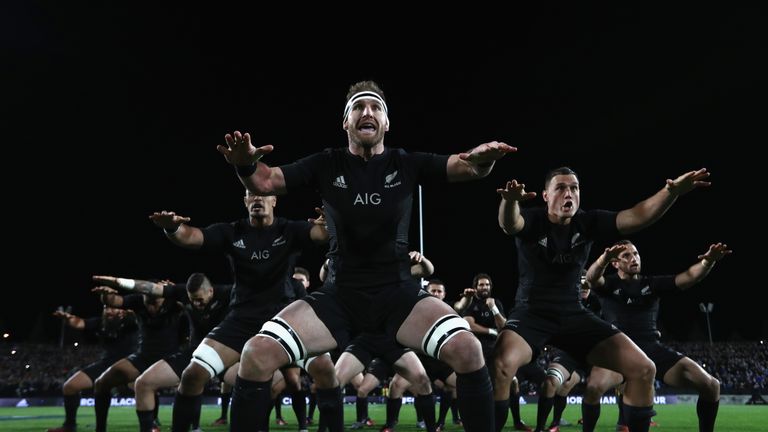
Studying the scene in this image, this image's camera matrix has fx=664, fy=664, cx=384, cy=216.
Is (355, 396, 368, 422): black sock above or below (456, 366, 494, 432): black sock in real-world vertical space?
below

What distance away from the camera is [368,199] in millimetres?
5336

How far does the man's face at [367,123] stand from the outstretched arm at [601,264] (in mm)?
4182

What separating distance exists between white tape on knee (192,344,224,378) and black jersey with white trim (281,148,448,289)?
2.93m

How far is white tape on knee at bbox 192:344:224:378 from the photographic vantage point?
767 cm

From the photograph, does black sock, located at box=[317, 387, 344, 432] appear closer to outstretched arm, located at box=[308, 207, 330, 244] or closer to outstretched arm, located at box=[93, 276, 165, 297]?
outstretched arm, located at box=[308, 207, 330, 244]

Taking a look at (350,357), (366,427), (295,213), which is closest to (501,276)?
(295,213)

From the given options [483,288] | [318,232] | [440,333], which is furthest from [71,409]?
[440,333]

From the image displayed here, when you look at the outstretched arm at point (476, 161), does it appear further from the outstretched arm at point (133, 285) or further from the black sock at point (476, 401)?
the outstretched arm at point (133, 285)

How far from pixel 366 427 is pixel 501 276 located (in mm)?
48697

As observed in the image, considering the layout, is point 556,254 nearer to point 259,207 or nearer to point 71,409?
point 259,207

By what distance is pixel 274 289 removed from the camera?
853cm

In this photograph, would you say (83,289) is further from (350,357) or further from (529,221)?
(529,221)

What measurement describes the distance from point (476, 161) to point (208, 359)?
430cm

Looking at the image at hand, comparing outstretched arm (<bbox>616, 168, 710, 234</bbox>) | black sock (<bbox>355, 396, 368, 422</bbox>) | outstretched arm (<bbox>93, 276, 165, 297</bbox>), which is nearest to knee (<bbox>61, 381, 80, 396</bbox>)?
outstretched arm (<bbox>93, 276, 165, 297</bbox>)
